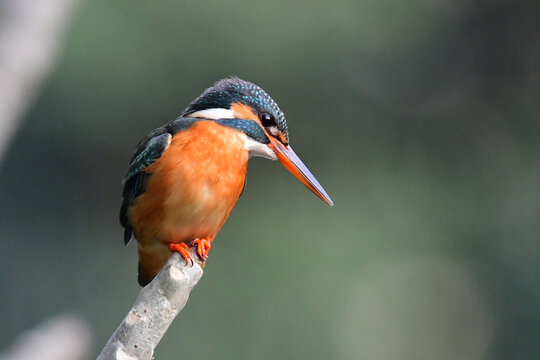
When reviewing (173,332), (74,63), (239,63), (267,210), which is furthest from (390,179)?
(74,63)

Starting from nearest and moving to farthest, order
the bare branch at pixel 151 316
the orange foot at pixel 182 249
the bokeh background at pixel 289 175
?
the bare branch at pixel 151 316 < the orange foot at pixel 182 249 < the bokeh background at pixel 289 175

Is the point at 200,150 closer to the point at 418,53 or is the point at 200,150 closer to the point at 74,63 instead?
the point at 74,63

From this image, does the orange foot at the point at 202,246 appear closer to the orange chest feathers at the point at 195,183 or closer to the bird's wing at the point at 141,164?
the orange chest feathers at the point at 195,183

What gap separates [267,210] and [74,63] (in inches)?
68.4

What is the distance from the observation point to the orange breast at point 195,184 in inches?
55.8

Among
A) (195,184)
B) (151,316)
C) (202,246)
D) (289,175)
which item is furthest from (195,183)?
(289,175)

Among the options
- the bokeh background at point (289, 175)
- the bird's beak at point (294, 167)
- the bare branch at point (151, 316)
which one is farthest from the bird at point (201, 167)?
the bokeh background at point (289, 175)

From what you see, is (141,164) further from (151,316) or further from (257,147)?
(151,316)

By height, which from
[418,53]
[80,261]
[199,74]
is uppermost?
[418,53]

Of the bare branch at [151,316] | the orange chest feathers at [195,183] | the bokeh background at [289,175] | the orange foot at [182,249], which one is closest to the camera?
the bare branch at [151,316]

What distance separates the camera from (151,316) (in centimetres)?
108

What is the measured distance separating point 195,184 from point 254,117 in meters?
0.18

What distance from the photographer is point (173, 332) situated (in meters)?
4.66

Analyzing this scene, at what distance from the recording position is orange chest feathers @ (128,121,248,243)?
1.42 meters
